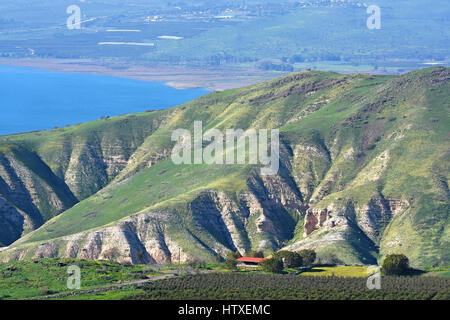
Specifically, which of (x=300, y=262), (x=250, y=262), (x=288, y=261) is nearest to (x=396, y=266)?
(x=300, y=262)

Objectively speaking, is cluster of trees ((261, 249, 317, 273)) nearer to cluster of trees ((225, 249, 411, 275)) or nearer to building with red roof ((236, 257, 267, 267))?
cluster of trees ((225, 249, 411, 275))

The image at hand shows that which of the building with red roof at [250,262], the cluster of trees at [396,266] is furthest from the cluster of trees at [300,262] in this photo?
the building with red roof at [250,262]

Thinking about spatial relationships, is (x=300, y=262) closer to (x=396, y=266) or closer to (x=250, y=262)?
(x=250, y=262)

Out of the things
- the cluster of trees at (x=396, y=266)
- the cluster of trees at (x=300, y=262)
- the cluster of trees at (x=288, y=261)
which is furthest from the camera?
the cluster of trees at (x=288, y=261)

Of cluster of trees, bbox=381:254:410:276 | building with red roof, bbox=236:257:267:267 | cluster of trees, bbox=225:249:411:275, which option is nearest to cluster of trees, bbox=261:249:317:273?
cluster of trees, bbox=225:249:411:275

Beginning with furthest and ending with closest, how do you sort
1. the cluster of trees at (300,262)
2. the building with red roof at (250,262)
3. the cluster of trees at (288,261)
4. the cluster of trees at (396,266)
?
1. the building with red roof at (250,262)
2. the cluster of trees at (288,261)
3. the cluster of trees at (300,262)
4. the cluster of trees at (396,266)

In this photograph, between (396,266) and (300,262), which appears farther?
(300,262)

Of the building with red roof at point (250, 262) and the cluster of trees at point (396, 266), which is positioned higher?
the building with red roof at point (250, 262)

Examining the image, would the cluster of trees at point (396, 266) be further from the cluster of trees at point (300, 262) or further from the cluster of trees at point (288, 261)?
the cluster of trees at point (288, 261)
